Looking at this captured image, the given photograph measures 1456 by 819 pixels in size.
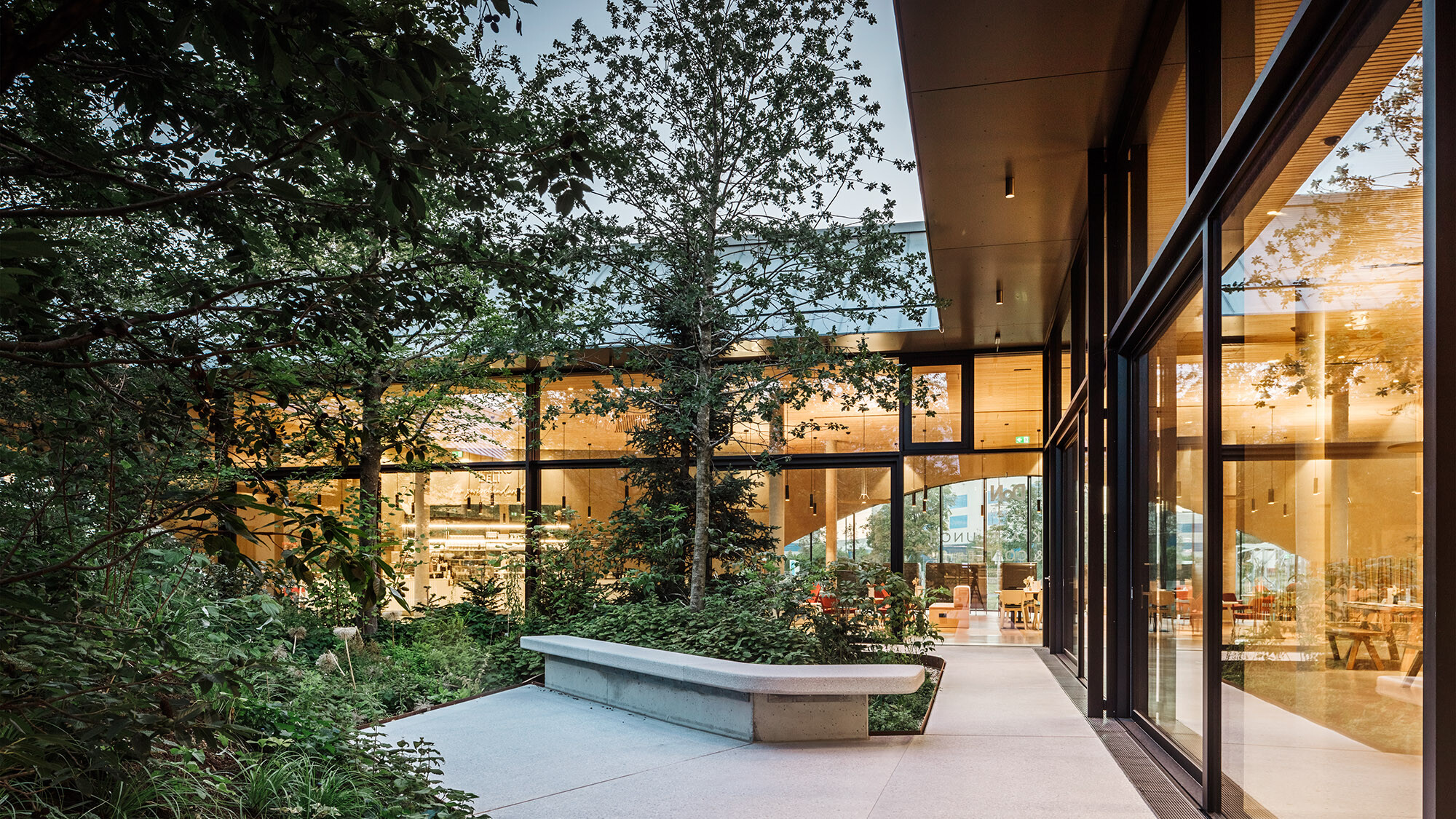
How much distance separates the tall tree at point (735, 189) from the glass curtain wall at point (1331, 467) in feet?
15.4

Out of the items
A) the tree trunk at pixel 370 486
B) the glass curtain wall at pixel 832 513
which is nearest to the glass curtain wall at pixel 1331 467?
the tree trunk at pixel 370 486

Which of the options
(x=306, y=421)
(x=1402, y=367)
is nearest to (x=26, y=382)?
(x=306, y=421)

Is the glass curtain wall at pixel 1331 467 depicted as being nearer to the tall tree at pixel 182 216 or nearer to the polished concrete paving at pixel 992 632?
the tall tree at pixel 182 216

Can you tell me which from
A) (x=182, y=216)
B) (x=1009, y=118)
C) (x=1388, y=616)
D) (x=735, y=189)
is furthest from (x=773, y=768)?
(x=735, y=189)

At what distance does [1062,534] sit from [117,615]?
10022 millimetres

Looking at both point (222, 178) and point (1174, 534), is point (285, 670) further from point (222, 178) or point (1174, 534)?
point (1174, 534)

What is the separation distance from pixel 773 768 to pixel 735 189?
5.11 metres

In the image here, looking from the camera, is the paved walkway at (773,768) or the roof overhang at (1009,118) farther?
the roof overhang at (1009,118)

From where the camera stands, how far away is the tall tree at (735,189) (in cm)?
773

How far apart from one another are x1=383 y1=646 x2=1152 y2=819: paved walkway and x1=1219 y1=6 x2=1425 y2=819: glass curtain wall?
1331 millimetres

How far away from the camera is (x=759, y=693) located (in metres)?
6.04

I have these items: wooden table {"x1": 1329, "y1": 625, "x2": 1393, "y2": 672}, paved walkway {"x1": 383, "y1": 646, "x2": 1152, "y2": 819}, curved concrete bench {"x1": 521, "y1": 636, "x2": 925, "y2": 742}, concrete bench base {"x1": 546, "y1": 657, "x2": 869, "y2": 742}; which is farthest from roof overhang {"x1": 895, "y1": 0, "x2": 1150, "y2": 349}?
paved walkway {"x1": 383, "y1": 646, "x2": 1152, "y2": 819}

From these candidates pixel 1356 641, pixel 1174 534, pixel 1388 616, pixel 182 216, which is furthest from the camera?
pixel 1174 534

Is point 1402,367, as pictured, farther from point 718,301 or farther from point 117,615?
point 718,301
